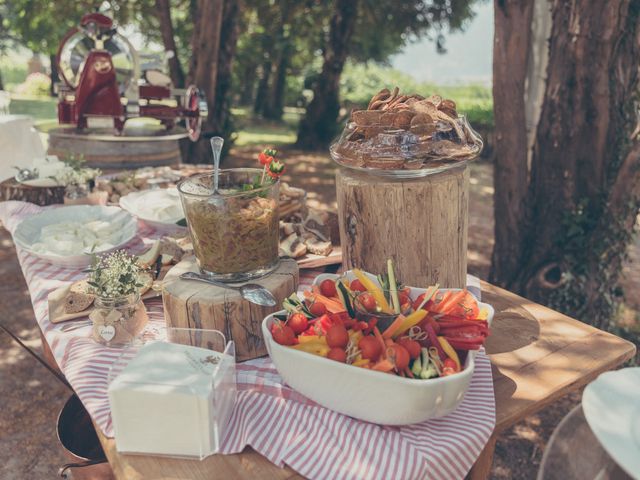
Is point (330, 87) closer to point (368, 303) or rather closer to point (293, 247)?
point (293, 247)

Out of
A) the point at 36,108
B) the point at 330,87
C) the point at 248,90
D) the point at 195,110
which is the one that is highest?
the point at 248,90

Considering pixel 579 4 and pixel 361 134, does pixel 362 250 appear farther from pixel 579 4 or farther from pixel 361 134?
pixel 579 4

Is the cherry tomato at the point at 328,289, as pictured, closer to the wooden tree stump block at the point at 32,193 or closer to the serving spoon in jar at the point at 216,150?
the serving spoon in jar at the point at 216,150

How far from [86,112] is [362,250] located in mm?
2595

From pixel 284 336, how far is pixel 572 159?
2514 millimetres

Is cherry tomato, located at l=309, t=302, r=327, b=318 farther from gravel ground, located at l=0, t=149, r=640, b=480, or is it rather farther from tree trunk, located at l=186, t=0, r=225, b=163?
tree trunk, located at l=186, t=0, r=225, b=163

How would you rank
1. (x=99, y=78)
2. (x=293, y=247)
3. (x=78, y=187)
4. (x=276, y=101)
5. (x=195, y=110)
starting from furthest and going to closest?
(x=276, y=101)
(x=195, y=110)
(x=99, y=78)
(x=78, y=187)
(x=293, y=247)

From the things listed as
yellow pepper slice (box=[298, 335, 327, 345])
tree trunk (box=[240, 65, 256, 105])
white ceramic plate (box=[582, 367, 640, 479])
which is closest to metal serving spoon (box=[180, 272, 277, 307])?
yellow pepper slice (box=[298, 335, 327, 345])

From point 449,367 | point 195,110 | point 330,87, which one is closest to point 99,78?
point 195,110

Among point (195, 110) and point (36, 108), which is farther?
point (36, 108)

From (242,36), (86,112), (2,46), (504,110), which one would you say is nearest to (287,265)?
(504,110)

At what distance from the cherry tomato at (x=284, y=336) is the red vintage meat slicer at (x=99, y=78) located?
2836 millimetres

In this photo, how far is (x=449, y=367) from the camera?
51.3 inches

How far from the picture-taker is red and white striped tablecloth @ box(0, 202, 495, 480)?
126 centimetres
